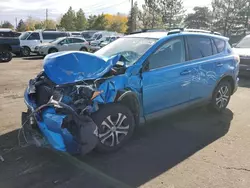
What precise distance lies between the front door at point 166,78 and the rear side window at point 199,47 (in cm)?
22

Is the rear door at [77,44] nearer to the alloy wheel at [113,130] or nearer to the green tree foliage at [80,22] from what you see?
the alloy wheel at [113,130]

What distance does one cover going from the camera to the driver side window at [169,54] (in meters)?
4.65

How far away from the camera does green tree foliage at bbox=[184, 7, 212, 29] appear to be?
53.9 m

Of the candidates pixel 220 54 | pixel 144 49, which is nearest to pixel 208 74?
pixel 220 54

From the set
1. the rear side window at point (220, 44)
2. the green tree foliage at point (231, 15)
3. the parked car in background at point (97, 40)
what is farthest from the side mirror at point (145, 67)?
the green tree foliage at point (231, 15)

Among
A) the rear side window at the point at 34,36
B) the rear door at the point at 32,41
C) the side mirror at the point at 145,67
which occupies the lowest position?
the rear door at the point at 32,41

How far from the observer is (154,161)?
3.97 m

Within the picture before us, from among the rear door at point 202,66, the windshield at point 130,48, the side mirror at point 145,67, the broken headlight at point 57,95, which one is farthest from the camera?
the rear door at point 202,66

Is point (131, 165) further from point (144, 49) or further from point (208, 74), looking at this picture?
point (208, 74)

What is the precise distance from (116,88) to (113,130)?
59 centimetres

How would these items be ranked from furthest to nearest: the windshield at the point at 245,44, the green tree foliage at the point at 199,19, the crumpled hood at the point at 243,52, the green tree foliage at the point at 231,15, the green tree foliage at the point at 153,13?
1. the green tree foliage at the point at 199,19
2. the green tree foliage at the point at 231,15
3. the green tree foliage at the point at 153,13
4. the windshield at the point at 245,44
5. the crumpled hood at the point at 243,52

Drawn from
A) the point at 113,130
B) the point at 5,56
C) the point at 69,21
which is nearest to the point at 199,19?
the point at 69,21

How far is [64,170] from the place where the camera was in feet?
12.1

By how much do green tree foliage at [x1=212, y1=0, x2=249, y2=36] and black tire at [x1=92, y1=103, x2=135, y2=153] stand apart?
1812 inches
